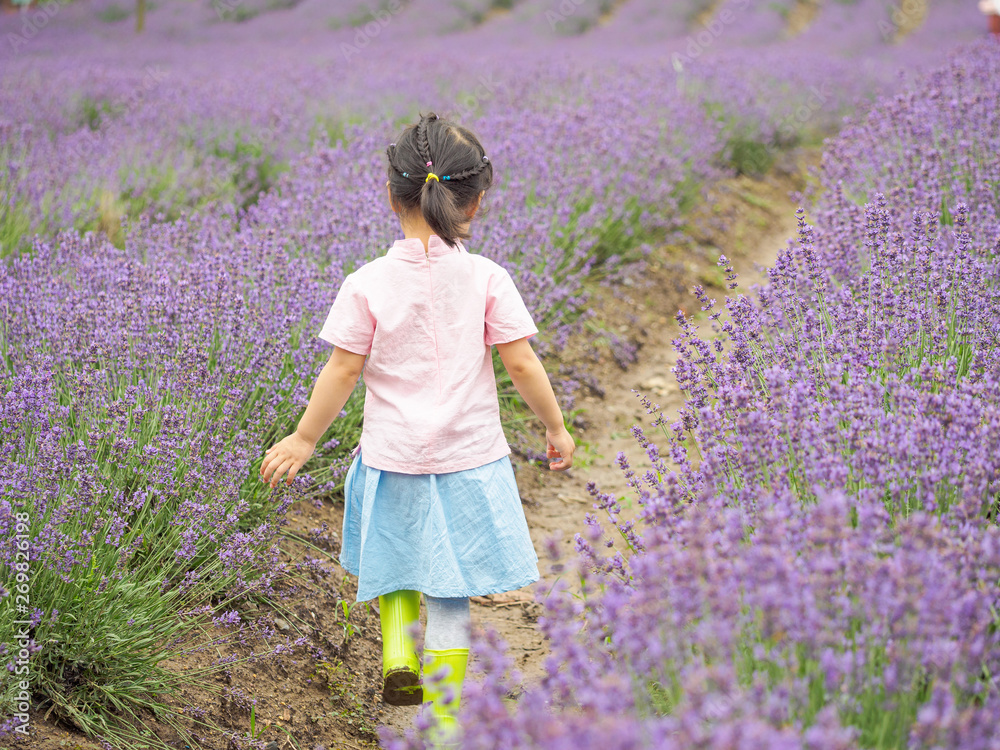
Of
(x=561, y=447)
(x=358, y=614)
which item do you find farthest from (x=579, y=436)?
(x=561, y=447)

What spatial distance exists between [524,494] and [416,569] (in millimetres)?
1348

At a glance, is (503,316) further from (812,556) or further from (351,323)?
(812,556)

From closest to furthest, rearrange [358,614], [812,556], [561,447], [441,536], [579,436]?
[812,556] → [441,536] → [561,447] → [358,614] → [579,436]

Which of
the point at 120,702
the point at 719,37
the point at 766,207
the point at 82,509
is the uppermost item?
the point at 719,37

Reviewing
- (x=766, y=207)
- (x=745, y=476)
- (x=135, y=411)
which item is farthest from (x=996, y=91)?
(x=135, y=411)

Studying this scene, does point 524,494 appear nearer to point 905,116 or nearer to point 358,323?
point 358,323

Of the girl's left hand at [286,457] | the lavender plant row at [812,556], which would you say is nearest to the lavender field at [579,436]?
the lavender plant row at [812,556]

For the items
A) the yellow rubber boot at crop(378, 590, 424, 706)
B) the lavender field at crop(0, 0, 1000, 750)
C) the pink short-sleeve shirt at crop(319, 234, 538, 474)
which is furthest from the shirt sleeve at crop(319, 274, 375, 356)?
the yellow rubber boot at crop(378, 590, 424, 706)

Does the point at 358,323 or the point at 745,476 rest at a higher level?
the point at 358,323

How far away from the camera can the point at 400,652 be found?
193 cm

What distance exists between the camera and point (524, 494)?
3254mm

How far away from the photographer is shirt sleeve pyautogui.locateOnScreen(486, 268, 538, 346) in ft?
6.46

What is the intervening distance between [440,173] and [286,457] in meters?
0.73

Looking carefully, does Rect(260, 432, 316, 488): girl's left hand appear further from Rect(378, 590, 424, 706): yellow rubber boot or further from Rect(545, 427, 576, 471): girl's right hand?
Rect(545, 427, 576, 471): girl's right hand
